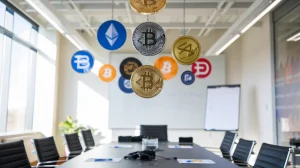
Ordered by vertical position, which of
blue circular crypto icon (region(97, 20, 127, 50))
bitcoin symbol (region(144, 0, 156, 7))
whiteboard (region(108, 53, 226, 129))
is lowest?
whiteboard (region(108, 53, 226, 129))

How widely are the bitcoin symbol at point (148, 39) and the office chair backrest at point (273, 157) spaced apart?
184cm

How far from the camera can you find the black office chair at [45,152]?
345 centimetres

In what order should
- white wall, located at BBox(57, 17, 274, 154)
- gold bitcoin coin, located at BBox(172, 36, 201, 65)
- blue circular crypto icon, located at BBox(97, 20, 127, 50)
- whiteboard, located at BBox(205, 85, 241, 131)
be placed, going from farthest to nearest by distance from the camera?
white wall, located at BBox(57, 17, 274, 154)
whiteboard, located at BBox(205, 85, 241, 131)
gold bitcoin coin, located at BBox(172, 36, 201, 65)
blue circular crypto icon, located at BBox(97, 20, 127, 50)

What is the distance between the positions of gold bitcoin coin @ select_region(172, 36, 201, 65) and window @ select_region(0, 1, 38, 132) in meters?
3.87

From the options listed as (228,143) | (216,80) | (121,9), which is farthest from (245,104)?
(121,9)

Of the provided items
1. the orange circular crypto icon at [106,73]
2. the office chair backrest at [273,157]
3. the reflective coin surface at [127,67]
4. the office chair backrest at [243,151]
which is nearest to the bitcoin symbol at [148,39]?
the office chair backrest at [243,151]

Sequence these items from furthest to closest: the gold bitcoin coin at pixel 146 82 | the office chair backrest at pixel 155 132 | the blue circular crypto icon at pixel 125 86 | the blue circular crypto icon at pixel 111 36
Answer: the blue circular crypto icon at pixel 125 86
the office chair backrest at pixel 155 132
the blue circular crypto icon at pixel 111 36
the gold bitcoin coin at pixel 146 82

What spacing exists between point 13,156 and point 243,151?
8.57 ft

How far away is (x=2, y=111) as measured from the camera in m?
6.39

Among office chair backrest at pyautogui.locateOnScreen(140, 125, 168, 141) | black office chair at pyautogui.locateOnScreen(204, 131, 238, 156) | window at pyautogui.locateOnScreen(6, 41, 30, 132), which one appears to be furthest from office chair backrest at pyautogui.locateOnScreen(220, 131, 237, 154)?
window at pyautogui.locateOnScreen(6, 41, 30, 132)

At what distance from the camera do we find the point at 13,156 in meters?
2.82

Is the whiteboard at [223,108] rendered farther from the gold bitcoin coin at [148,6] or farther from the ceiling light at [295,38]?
the gold bitcoin coin at [148,6]

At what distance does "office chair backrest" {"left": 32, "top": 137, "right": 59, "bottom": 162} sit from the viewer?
11.4ft

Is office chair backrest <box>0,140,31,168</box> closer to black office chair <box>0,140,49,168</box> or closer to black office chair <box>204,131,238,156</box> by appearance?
black office chair <box>0,140,49,168</box>
